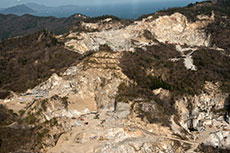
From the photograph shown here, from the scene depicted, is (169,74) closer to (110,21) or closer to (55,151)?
(55,151)

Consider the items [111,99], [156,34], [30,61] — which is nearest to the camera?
[111,99]

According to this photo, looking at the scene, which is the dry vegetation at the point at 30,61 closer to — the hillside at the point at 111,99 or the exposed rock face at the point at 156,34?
the hillside at the point at 111,99

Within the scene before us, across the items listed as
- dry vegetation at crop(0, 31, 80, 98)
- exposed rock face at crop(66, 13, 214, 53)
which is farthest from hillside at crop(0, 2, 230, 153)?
exposed rock face at crop(66, 13, 214, 53)

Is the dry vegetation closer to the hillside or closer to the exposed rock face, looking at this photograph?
the hillside

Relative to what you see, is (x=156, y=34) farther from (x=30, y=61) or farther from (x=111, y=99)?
(x=111, y=99)

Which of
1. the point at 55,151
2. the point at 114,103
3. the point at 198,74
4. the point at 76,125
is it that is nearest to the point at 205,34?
the point at 198,74

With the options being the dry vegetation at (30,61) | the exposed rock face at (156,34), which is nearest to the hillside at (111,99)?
the dry vegetation at (30,61)

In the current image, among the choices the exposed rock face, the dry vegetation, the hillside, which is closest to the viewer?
the hillside

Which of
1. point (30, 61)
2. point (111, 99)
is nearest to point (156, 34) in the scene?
point (30, 61)
